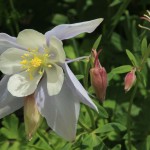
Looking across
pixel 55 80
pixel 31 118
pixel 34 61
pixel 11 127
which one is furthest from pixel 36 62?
pixel 11 127

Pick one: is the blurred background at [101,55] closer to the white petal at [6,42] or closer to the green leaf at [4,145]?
the green leaf at [4,145]

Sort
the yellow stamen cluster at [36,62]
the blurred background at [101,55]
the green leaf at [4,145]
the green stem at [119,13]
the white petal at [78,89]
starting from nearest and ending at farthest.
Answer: the white petal at [78,89]
the yellow stamen cluster at [36,62]
the blurred background at [101,55]
the green leaf at [4,145]
the green stem at [119,13]

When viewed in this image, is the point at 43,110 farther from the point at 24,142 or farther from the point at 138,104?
the point at 138,104

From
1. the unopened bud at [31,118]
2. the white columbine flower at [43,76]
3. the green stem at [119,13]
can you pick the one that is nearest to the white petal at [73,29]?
the white columbine flower at [43,76]

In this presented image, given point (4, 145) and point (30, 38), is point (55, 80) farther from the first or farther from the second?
point (4, 145)

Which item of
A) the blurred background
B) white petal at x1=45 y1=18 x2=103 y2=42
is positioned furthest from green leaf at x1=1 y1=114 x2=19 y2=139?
white petal at x1=45 y1=18 x2=103 y2=42
